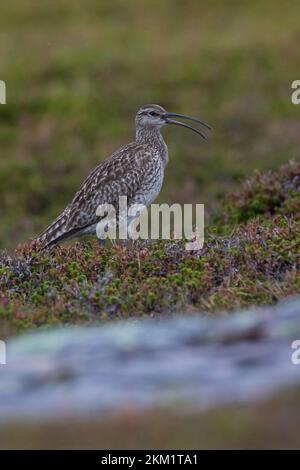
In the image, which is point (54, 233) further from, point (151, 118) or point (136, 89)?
point (136, 89)

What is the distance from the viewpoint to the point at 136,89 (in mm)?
28422

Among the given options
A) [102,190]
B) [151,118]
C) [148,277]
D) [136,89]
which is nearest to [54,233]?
[102,190]

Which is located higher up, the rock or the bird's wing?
the bird's wing

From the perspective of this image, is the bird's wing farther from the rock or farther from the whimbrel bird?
the rock

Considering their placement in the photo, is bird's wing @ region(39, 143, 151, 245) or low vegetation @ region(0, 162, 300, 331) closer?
low vegetation @ region(0, 162, 300, 331)

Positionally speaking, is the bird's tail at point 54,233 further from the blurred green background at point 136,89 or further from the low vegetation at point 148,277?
the blurred green background at point 136,89

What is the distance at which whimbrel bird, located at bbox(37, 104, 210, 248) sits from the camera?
43.3 feet

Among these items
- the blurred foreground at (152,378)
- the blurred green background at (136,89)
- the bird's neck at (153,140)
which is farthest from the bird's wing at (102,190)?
the blurred foreground at (152,378)

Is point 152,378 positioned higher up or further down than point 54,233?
further down

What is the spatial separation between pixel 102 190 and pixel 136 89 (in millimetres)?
15261

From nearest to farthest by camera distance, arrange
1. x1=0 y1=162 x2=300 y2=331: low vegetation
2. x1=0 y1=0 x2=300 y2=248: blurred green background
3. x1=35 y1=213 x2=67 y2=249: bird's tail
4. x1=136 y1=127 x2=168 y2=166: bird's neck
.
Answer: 1. x1=0 y1=162 x2=300 y2=331: low vegetation
2. x1=35 y1=213 x2=67 y2=249: bird's tail
3. x1=136 y1=127 x2=168 y2=166: bird's neck
4. x1=0 y1=0 x2=300 y2=248: blurred green background

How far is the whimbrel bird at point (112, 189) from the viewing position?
43.3ft

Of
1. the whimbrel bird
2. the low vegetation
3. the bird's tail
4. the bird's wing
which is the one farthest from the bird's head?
the low vegetation

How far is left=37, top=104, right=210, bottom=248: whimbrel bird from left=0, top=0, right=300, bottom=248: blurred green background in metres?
2.71
